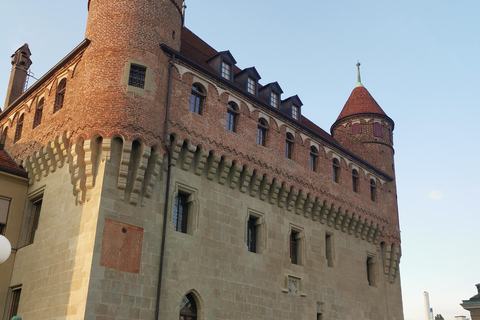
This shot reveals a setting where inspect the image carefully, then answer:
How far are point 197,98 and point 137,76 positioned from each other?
302 cm

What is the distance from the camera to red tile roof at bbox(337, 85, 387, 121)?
112ft

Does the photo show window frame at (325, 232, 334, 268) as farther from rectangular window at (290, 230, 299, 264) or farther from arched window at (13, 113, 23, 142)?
arched window at (13, 113, 23, 142)

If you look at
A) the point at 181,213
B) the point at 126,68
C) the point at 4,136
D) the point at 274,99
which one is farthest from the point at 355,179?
the point at 4,136

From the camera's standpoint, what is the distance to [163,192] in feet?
60.5

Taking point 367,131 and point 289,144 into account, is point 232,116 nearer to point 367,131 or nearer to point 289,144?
point 289,144

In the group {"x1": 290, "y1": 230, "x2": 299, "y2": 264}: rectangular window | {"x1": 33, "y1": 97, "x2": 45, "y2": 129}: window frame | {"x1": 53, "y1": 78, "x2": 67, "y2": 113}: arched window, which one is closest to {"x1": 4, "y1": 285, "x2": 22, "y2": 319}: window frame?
{"x1": 33, "y1": 97, "x2": 45, "y2": 129}: window frame

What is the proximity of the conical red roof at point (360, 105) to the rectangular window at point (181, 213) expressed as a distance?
18.1 m

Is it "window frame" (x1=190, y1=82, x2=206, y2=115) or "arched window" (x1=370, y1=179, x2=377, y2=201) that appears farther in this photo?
"arched window" (x1=370, y1=179, x2=377, y2=201)

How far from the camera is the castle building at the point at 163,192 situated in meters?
16.9

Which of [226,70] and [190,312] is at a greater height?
[226,70]

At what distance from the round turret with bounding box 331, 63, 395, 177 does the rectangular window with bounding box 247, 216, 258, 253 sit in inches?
505

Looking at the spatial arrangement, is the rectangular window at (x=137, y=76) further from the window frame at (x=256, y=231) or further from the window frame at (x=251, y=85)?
the window frame at (x=256, y=231)

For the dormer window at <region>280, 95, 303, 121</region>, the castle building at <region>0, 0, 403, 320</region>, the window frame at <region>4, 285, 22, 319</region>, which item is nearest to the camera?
the castle building at <region>0, 0, 403, 320</region>

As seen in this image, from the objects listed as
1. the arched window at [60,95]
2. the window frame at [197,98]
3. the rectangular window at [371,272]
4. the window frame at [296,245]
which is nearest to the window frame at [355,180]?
the rectangular window at [371,272]
